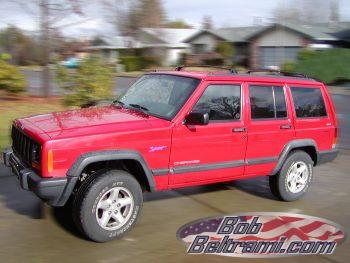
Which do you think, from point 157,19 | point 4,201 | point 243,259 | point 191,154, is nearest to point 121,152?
point 191,154

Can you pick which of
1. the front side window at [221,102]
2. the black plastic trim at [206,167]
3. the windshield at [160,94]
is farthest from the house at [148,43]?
the black plastic trim at [206,167]

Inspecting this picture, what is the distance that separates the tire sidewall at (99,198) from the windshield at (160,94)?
2.94 feet

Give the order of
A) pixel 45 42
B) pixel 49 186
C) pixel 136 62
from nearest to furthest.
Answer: pixel 49 186 < pixel 45 42 < pixel 136 62

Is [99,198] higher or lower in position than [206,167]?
lower

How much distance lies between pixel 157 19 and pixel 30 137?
Answer: 45825 millimetres

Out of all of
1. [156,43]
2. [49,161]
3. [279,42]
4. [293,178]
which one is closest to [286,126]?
[293,178]

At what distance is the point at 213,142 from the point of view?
570 cm

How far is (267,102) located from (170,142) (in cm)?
169

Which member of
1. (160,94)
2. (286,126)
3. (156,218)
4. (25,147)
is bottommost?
(156,218)

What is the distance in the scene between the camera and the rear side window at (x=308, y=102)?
21.9ft

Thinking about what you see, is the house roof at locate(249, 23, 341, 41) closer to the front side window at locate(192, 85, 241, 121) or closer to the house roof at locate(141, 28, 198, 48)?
the house roof at locate(141, 28, 198, 48)

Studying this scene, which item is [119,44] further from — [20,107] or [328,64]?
[20,107]

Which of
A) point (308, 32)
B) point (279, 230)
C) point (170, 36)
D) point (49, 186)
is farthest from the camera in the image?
point (170, 36)

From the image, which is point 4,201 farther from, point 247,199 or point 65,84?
point 65,84
